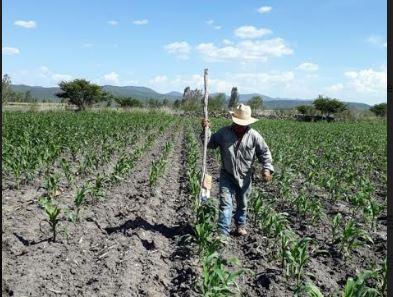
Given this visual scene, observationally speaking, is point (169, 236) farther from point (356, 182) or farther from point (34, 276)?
point (356, 182)

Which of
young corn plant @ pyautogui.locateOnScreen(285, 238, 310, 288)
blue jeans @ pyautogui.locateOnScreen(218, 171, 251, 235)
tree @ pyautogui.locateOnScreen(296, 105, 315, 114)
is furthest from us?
tree @ pyautogui.locateOnScreen(296, 105, 315, 114)

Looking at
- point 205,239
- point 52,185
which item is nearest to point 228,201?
point 205,239

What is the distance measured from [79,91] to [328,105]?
2768 cm

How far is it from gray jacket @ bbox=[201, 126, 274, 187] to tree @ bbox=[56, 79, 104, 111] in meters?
46.0

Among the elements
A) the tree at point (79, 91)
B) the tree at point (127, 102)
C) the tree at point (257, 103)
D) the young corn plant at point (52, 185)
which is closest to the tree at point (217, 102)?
the tree at point (257, 103)

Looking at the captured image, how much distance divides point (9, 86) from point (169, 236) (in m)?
35.3

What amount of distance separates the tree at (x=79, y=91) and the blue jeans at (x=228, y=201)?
4597cm

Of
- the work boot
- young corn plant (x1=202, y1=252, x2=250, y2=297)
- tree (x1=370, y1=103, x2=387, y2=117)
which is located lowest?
the work boot

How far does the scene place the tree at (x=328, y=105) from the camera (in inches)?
2077

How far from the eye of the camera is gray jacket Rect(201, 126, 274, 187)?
6.01 m

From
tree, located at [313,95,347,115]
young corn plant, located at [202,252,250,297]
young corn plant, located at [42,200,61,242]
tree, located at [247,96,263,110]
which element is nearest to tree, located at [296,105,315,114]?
tree, located at [313,95,347,115]

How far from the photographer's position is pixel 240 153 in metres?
6.02

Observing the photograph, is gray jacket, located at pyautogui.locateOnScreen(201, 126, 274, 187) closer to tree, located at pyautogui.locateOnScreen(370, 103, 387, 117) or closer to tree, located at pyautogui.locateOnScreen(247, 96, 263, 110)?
tree, located at pyautogui.locateOnScreen(247, 96, 263, 110)

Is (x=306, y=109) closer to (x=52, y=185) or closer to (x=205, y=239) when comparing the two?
(x=52, y=185)
